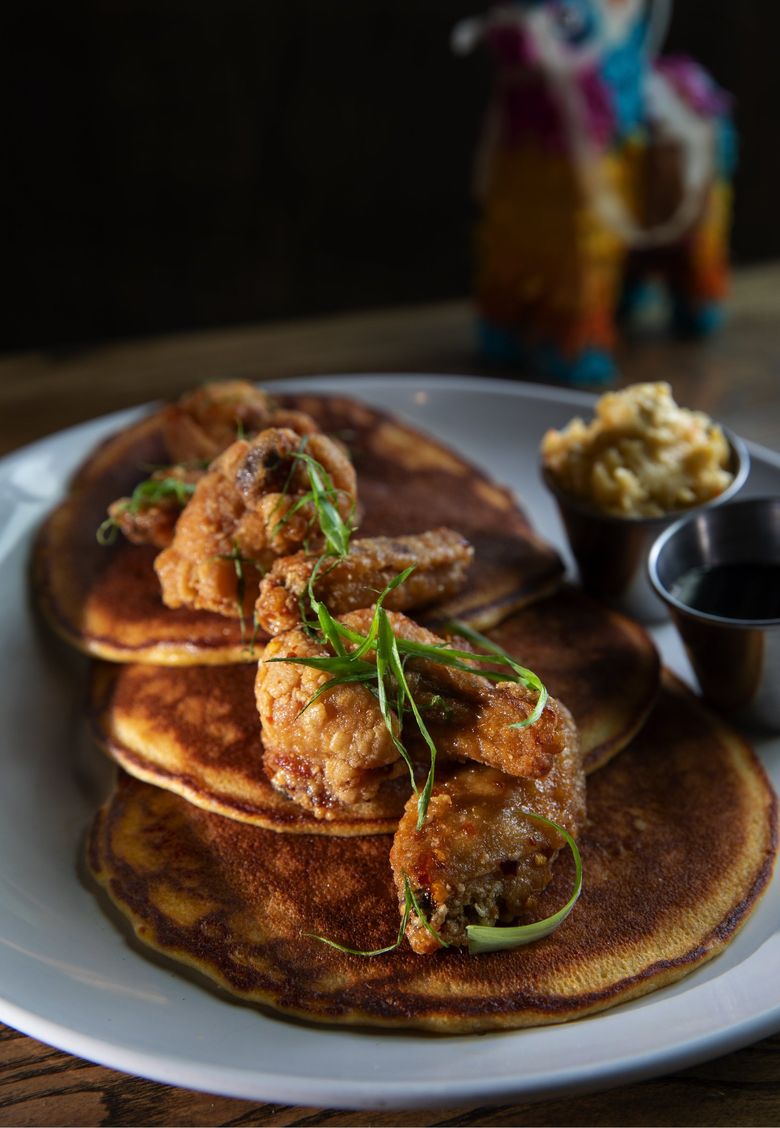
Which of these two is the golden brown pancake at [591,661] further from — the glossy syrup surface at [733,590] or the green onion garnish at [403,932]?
the green onion garnish at [403,932]

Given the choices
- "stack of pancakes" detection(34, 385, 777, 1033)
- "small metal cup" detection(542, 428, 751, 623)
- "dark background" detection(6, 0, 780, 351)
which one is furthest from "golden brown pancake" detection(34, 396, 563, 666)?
"dark background" detection(6, 0, 780, 351)

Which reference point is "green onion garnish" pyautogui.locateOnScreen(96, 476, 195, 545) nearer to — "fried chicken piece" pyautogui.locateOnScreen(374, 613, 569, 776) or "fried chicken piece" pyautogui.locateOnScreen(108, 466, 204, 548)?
"fried chicken piece" pyautogui.locateOnScreen(108, 466, 204, 548)

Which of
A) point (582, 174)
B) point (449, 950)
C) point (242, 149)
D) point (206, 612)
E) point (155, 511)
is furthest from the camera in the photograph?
point (242, 149)

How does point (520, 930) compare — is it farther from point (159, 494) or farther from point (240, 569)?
Answer: point (159, 494)

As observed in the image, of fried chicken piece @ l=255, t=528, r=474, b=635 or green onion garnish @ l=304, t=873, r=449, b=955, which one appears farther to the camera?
fried chicken piece @ l=255, t=528, r=474, b=635

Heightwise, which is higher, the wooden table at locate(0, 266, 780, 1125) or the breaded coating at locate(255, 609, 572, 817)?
the breaded coating at locate(255, 609, 572, 817)

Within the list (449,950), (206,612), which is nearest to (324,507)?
(206,612)

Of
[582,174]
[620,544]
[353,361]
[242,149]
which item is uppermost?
[582,174]
